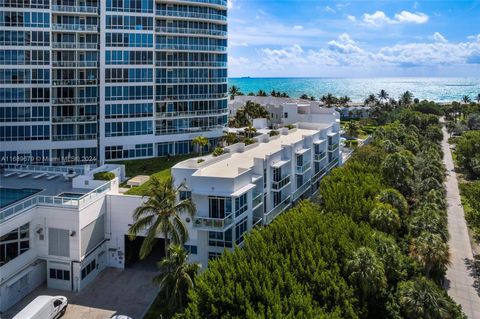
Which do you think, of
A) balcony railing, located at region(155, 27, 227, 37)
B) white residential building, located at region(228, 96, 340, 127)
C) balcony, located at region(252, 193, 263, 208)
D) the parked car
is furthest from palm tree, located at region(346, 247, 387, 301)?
balcony railing, located at region(155, 27, 227, 37)

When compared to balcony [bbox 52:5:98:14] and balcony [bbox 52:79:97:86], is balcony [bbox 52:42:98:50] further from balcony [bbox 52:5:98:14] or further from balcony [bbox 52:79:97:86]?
balcony [bbox 52:79:97:86]

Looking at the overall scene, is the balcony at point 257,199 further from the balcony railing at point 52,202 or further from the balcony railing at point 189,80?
the balcony railing at point 189,80

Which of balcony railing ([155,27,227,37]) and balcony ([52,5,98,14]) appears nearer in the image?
balcony ([52,5,98,14])

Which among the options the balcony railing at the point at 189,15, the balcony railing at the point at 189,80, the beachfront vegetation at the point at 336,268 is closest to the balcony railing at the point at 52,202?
the beachfront vegetation at the point at 336,268

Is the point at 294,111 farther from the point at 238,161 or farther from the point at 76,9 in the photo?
the point at 76,9

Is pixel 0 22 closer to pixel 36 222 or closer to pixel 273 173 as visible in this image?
pixel 36 222
